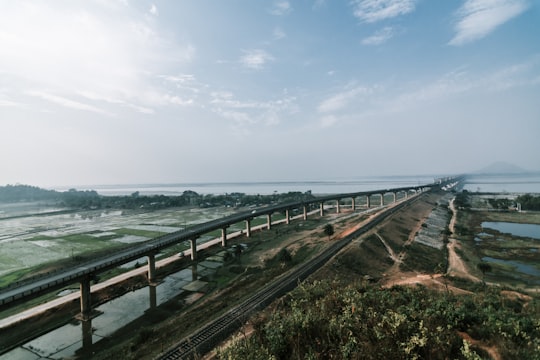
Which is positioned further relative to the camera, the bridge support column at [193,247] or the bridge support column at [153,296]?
the bridge support column at [193,247]

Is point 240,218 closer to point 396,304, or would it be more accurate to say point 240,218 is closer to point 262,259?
point 262,259

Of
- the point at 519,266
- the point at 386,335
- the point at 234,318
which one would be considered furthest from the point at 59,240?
the point at 519,266

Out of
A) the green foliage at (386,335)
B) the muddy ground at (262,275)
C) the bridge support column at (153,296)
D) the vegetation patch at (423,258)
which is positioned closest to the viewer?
the green foliage at (386,335)

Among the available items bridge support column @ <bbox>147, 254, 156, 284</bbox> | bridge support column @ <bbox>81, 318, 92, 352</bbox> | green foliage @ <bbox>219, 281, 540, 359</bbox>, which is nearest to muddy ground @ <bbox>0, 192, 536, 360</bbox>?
bridge support column @ <bbox>81, 318, 92, 352</bbox>

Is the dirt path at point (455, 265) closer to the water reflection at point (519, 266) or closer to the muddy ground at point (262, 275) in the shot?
the muddy ground at point (262, 275)

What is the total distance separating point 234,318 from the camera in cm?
3033

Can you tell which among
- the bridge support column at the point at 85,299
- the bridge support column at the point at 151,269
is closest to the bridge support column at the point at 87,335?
the bridge support column at the point at 85,299

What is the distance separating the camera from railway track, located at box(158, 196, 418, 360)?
82.0 ft

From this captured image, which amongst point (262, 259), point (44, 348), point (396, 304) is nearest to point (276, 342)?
point (396, 304)

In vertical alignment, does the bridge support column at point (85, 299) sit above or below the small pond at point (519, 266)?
above

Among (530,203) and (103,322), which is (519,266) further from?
(530,203)

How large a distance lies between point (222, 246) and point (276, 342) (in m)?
62.1

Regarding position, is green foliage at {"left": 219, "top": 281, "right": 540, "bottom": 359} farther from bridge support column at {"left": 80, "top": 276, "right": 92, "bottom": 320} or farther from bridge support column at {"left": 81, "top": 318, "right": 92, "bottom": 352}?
bridge support column at {"left": 80, "top": 276, "right": 92, "bottom": 320}

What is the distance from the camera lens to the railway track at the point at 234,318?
984 inches
